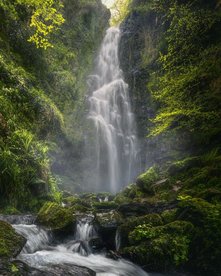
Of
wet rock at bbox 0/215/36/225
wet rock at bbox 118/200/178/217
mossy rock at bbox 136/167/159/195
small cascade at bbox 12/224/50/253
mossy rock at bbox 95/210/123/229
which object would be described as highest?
mossy rock at bbox 136/167/159/195

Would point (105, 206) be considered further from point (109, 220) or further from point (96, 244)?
point (96, 244)

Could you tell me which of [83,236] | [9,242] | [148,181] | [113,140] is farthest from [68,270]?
[113,140]

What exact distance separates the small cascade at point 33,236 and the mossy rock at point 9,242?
860 millimetres

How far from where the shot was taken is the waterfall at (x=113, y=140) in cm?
2330

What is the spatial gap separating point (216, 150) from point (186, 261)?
5.45 metres

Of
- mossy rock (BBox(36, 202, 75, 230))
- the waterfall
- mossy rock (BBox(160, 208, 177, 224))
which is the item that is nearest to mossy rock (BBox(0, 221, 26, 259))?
mossy rock (BBox(36, 202, 75, 230))

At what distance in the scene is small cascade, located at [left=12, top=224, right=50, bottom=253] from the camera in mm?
5735

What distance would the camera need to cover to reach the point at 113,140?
23.7 metres

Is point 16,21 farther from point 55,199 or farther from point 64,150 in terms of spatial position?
point 64,150

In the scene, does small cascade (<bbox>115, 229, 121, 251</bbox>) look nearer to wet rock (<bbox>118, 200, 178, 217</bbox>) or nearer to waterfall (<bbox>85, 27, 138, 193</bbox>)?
wet rock (<bbox>118, 200, 178, 217</bbox>)

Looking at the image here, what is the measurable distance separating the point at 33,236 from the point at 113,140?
17816mm

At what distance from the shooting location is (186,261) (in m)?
6.39

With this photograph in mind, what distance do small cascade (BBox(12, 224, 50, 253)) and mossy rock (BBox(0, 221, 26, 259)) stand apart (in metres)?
0.86

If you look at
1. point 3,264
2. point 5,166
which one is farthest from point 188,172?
point 3,264
